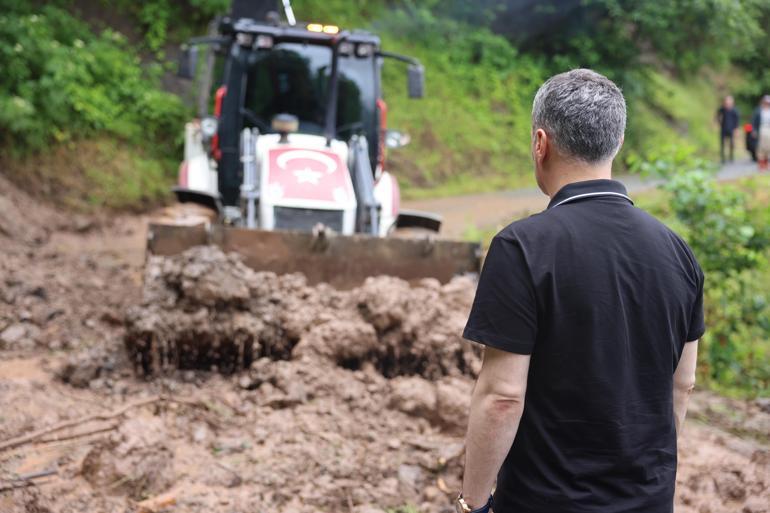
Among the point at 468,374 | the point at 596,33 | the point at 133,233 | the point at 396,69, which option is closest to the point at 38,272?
the point at 133,233

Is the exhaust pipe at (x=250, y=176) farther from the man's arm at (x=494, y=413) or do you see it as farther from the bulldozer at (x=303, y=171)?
the man's arm at (x=494, y=413)

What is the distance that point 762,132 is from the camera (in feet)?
55.9

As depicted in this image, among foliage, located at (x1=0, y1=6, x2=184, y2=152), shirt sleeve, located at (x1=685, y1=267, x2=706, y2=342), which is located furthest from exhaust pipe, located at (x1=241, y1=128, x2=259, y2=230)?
foliage, located at (x1=0, y1=6, x2=184, y2=152)

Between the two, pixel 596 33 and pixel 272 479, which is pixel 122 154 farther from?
pixel 596 33

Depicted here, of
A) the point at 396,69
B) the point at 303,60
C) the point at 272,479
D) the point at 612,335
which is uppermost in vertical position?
the point at 396,69

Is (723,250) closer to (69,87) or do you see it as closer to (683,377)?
(683,377)

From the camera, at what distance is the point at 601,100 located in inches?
77.0

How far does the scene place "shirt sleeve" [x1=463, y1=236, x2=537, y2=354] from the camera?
74.0 inches

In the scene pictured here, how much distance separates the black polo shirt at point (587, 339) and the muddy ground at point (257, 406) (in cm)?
193

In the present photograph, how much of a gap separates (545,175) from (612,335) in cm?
44

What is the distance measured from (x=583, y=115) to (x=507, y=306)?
0.50m

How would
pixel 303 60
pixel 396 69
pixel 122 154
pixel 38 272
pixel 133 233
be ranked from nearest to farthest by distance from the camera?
pixel 303 60, pixel 38 272, pixel 133 233, pixel 122 154, pixel 396 69

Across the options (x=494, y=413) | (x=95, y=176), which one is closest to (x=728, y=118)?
(x=95, y=176)

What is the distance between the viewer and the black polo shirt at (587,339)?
74.8 inches
